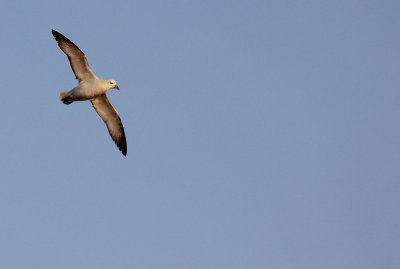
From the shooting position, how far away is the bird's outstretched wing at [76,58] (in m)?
34.9

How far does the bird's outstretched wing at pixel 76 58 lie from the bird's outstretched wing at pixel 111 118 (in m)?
2.03

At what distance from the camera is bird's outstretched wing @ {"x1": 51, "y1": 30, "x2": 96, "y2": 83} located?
34906mm

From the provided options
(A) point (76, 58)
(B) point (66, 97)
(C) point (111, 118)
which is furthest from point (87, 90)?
(C) point (111, 118)

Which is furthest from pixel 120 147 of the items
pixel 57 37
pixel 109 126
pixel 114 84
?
pixel 57 37

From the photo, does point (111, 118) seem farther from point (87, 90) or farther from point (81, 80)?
point (87, 90)

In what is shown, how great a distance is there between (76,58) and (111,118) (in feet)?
15.9

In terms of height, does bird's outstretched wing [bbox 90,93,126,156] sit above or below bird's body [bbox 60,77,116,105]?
below

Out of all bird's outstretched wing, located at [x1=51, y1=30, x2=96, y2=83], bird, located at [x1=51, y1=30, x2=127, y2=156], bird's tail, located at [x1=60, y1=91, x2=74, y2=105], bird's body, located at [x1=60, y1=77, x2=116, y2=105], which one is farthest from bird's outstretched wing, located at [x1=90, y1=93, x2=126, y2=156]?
bird's tail, located at [x1=60, y1=91, x2=74, y2=105]

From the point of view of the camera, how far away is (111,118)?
38.8 m

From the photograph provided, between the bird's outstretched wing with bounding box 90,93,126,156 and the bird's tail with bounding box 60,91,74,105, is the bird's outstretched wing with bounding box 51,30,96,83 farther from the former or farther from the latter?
the bird's outstretched wing with bounding box 90,93,126,156

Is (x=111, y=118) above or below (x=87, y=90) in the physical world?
below

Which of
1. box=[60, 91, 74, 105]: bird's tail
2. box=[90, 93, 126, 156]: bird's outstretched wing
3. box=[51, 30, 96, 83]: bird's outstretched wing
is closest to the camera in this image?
box=[51, 30, 96, 83]: bird's outstretched wing

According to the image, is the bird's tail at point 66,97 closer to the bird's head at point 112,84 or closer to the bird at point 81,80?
the bird at point 81,80

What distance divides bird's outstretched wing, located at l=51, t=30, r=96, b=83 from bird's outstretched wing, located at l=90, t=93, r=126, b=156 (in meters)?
2.03
